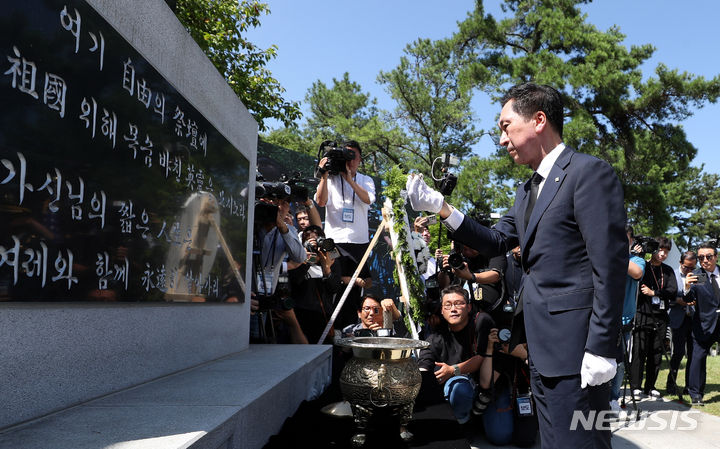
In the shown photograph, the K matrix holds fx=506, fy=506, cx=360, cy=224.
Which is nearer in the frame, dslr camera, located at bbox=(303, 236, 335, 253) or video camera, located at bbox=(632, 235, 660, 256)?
dslr camera, located at bbox=(303, 236, 335, 253)

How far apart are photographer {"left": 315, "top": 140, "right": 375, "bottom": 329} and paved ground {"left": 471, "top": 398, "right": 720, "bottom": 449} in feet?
5.85

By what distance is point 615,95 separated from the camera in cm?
1384

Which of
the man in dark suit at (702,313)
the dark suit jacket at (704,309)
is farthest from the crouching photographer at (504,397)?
the dark suit jacket at (704,309)

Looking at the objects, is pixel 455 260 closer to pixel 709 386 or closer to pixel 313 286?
pixel 313 286

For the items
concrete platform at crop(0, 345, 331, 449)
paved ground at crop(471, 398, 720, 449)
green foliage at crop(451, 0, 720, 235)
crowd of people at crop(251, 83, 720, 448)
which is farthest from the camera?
green foliage at crop(451, 0, 720, 235)

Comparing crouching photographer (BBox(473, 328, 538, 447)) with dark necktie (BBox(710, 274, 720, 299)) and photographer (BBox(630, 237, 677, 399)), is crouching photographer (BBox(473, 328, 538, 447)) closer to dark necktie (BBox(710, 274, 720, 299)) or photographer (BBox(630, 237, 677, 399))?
photographer (BBox(630, 237, 677, 399))

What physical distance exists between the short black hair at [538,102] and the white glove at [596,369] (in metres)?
0.93

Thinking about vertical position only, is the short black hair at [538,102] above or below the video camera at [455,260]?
above

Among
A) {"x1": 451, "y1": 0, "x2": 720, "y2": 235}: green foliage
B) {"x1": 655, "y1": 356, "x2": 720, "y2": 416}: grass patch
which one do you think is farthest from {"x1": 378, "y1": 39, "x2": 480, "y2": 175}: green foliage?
{"x1": 655, "y1": 356, "x2": 720, "y2": 416}: grass patch

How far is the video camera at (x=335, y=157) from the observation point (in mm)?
4672

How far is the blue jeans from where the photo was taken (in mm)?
4109

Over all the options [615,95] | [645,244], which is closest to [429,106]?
[615,95]

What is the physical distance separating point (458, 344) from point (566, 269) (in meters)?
2.65

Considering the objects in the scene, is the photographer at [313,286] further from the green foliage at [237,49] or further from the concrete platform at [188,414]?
the green foliage at [237,49]
